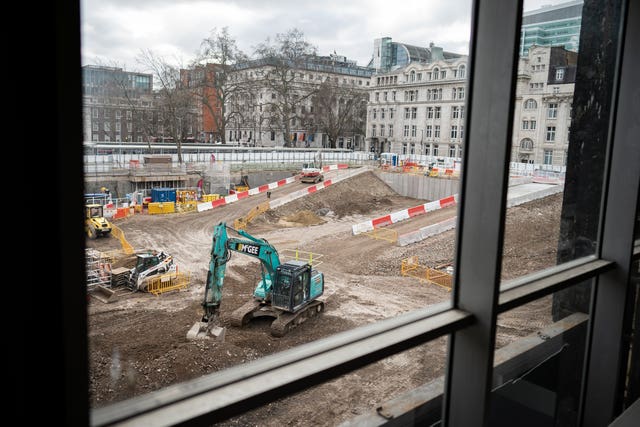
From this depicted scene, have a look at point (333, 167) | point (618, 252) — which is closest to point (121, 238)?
point (333, 167)

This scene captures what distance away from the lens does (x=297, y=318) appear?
3.34 m

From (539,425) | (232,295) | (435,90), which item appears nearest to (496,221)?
(435,90)

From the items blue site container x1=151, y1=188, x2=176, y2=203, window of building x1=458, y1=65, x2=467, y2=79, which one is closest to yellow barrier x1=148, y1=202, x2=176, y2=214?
blue site container x1=151, y1=188, x2=176, y2=203

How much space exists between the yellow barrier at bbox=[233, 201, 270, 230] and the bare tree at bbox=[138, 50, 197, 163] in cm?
167

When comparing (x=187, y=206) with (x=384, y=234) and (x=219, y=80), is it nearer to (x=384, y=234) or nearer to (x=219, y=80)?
(x=219, y=80)

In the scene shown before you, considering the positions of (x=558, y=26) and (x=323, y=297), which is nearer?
(x=558, y=26)

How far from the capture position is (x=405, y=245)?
4.47 meters

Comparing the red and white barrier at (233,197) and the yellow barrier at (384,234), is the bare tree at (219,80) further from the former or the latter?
the yellow barrier at (384,234)

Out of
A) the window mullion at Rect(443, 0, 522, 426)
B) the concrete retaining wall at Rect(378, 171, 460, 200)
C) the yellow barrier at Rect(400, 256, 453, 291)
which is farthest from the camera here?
the yellow barrier at Rect(400, 256, 453, 291)

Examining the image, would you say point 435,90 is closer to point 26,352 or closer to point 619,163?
point 619,163

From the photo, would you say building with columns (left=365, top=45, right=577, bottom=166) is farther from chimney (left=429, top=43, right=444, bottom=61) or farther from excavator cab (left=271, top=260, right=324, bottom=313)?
excavator cab (left=271, top=260, right=324, bottom=313)

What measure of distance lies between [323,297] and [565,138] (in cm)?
199

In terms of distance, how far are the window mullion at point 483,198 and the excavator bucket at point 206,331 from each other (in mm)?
1674

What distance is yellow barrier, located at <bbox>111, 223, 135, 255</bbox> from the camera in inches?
82.7
